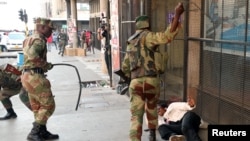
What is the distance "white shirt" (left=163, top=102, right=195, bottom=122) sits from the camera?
4375 mm

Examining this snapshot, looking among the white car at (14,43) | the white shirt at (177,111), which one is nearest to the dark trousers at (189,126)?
the white shirt at (177,111)

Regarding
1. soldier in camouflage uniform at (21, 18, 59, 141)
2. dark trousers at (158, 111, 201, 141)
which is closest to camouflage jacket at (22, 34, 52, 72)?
soldier in camouflage uniform at (21, 18, 59, 141)

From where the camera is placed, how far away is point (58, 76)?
39.2 ft

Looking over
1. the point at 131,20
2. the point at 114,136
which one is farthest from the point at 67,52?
the point at 114,136

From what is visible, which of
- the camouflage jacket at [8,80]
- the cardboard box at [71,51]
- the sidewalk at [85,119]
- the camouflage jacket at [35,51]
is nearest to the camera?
the camouflage jacket at [35,51]

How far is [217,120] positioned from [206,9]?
5.44ft

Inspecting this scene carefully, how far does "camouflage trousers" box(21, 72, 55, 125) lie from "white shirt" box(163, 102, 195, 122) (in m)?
1.68

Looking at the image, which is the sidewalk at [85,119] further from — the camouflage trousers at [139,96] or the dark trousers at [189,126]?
A: the camouflage trousers at [139,96]

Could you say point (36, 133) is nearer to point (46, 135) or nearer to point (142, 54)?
point (46, 135)

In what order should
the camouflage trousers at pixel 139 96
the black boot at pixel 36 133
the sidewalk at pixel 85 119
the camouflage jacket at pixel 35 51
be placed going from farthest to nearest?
1. the sidewalk at pixel 85 119
2. the black boot at pixel 36 133
3. the camouflage jacket at pixel 35 51
4. the camouflage trousers at pixel 139 96

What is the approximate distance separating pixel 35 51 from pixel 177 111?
6.85ft

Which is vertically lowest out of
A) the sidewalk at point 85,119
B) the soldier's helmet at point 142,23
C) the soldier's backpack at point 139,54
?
the sidewalk at point 85,119

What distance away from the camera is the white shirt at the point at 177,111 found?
172 inches

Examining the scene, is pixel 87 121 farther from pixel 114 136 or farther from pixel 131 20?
pixel 131 20
